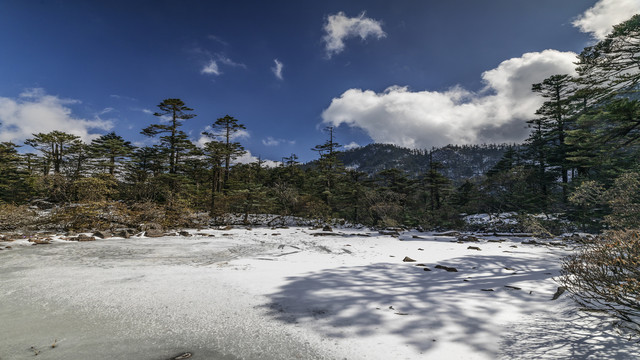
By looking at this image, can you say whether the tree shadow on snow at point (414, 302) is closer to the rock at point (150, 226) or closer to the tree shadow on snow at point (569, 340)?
the tree shadow on snow at point (569, 340)

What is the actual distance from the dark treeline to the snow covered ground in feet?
24.3

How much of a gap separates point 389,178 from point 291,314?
2229 cm

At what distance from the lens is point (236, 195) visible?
18.3 metres

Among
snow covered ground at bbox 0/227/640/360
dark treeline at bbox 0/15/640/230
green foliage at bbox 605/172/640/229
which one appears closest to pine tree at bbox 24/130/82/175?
dark treeline at bbox 0/15/640/230

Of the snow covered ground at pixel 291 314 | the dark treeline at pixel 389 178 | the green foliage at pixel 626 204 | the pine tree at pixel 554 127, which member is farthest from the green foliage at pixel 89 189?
the pine tree at pixel 554 127

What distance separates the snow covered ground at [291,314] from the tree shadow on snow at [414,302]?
17 millimetres

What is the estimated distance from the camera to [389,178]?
2392 cm

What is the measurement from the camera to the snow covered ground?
2252mm

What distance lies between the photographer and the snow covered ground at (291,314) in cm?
225

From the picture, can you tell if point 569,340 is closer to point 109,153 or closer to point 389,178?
point 389,178

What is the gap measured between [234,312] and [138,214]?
13.3 meters

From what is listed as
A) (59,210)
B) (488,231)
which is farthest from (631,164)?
(59,210)

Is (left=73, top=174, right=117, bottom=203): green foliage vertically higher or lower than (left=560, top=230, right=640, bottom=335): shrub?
higher

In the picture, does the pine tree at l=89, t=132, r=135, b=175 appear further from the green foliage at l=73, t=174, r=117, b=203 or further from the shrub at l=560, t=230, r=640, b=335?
the shrub at l=560, t=230, r=640, b=335
